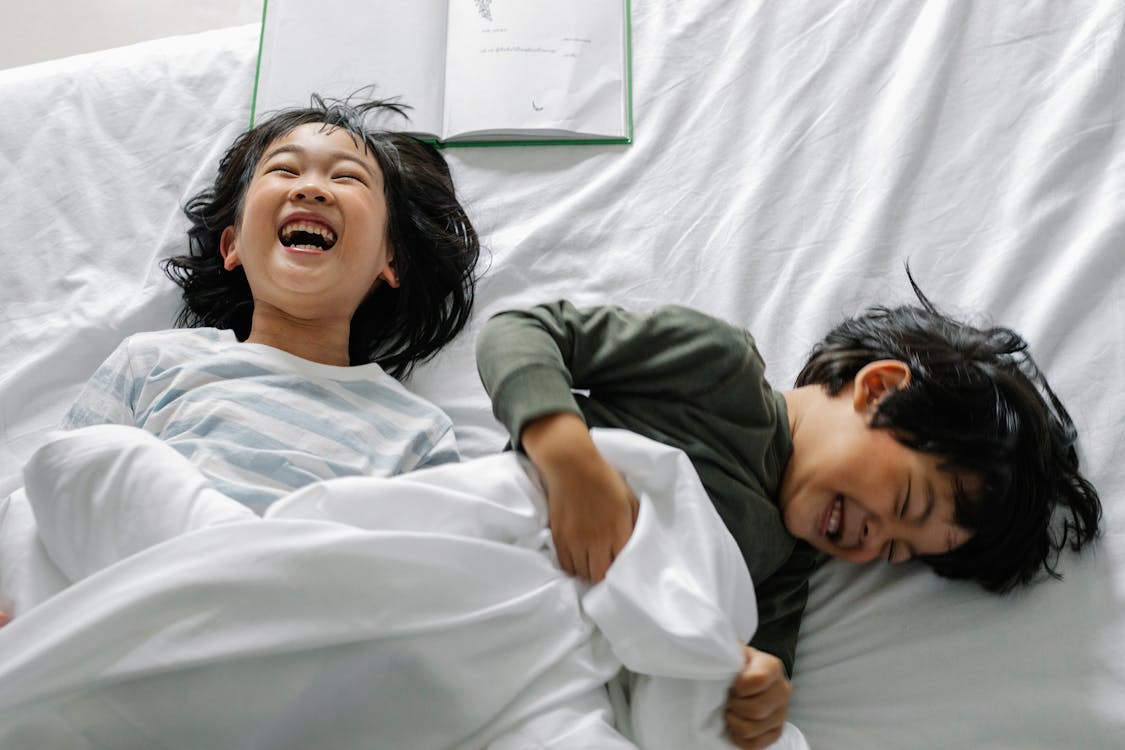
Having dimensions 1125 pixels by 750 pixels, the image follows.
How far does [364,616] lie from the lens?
711mm

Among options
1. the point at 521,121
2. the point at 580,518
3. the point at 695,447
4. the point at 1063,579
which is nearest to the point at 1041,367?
the point at 1063,579

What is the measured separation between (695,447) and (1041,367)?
0.36 metres

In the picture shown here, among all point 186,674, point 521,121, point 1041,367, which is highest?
point 521,121

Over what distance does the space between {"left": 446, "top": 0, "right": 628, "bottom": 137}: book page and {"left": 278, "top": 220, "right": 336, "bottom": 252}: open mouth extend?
0.27m

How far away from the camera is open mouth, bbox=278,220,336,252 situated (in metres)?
1.07

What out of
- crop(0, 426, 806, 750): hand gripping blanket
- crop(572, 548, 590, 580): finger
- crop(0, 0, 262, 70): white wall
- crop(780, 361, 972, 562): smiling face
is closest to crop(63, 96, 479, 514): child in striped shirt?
crop(0, 426, 806, 750): hand gripping blanket

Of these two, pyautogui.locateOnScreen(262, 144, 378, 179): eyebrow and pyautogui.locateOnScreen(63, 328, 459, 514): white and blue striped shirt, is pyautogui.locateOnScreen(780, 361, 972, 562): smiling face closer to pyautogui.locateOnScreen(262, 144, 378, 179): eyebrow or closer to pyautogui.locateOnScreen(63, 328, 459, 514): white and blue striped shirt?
pyautogui.locateOnScreen(63, 328, 459, 514): white and blue striped shirt

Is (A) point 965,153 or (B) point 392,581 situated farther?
(A) point 965,153

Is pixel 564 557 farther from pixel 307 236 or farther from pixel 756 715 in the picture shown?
pixel 307 236

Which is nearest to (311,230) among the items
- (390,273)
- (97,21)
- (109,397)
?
(390,273)

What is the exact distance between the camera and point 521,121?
1278 mm

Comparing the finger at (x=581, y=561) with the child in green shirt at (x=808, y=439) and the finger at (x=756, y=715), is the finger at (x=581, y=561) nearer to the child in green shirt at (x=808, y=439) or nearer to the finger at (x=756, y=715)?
the child in green shirt at (x=808, y=439)

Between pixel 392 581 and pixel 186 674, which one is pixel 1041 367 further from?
pixel 186 674

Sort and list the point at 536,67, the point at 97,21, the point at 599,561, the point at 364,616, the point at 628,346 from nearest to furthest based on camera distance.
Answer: the point at 364,616 → the point at 599,561 → the point at 628,346 → the point at 536,67 → the point at 97,21
